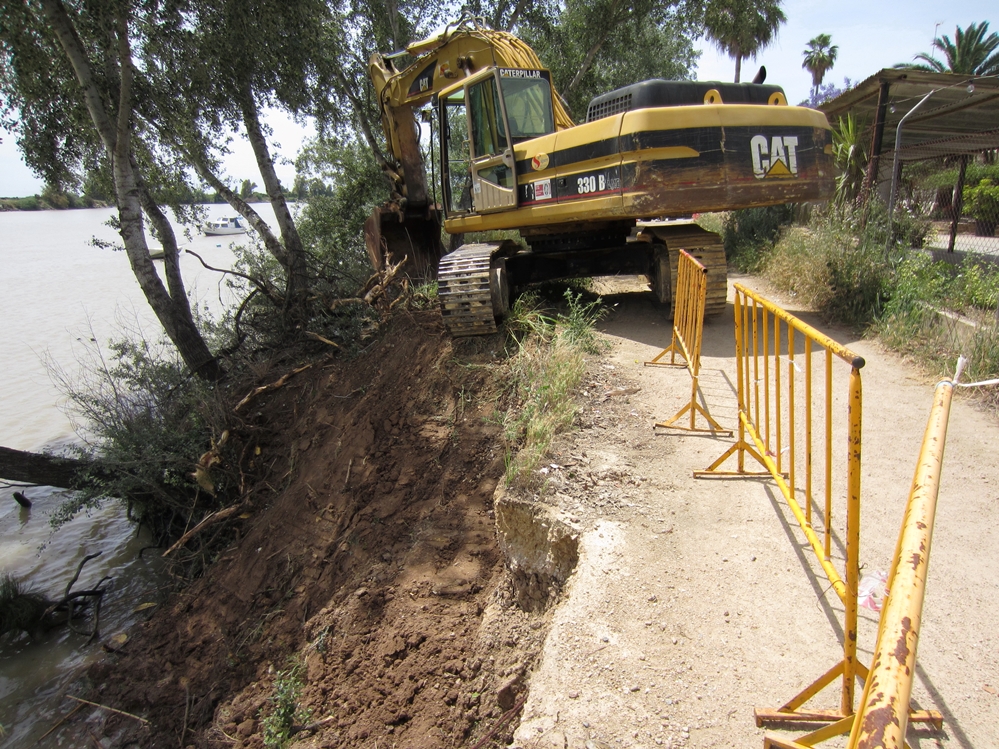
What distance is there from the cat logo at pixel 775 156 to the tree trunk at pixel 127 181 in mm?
6573

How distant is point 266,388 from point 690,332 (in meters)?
4.56

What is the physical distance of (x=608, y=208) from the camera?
5945mm

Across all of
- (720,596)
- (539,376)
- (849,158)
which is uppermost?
(849,158)

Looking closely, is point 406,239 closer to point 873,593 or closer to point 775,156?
point 775,156

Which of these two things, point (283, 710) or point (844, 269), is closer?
point (283, 710)

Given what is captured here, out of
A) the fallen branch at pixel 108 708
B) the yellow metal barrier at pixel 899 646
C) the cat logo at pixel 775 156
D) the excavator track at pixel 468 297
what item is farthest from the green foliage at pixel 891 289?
the fallen branch at pixel 108 708

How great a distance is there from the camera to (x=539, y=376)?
531cm

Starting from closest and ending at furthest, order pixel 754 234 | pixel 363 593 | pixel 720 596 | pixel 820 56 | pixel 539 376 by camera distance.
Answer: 1. pixel 720 596
2. pixel 363 593
3. pixel 539 376
4. pixel 754 234
5. pixel 820 56

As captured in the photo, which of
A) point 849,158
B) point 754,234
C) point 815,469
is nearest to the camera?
point 815,469

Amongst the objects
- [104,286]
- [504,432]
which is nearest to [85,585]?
[504,432]

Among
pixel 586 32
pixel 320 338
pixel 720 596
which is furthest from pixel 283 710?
pixel 586 32

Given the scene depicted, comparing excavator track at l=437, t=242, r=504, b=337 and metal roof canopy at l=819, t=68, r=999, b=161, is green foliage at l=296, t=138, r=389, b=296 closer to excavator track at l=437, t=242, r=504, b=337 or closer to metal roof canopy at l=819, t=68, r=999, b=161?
excavator track at l=437, t=242, r=504, b=337

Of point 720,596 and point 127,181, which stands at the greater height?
point 127,181

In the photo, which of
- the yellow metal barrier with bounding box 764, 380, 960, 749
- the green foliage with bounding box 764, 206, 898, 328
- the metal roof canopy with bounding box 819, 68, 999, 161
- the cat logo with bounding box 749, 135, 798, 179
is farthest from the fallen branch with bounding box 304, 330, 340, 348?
the metal roof canopy with bounding box 819, 68, 999, 161
